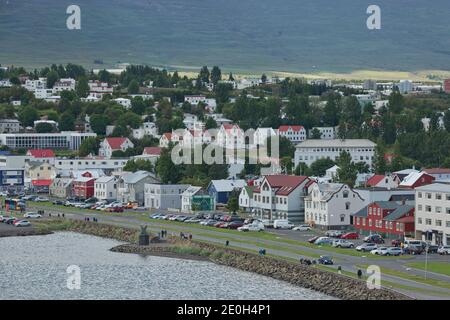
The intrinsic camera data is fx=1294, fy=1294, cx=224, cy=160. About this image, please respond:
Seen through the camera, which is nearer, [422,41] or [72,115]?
[72,115]

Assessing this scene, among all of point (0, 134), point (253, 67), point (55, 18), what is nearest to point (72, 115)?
point (0, 134)

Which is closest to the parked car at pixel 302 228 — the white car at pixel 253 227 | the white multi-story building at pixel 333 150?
the white car at pixel 253 227

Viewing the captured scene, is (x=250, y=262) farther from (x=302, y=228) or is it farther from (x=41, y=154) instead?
(x=41, y=154)

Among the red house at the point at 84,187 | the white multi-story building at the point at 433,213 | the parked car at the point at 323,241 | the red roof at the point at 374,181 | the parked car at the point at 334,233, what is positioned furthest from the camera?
the red house at the point at 84,187

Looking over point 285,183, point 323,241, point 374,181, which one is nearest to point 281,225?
point 285,183

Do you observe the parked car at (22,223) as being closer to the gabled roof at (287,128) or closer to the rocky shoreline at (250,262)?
the rocky shoreline at (250,262)
